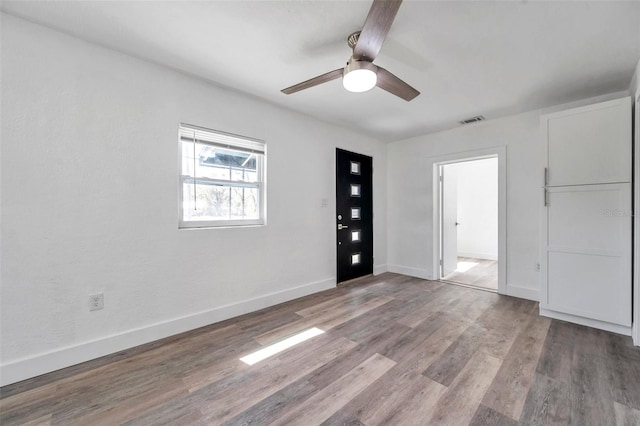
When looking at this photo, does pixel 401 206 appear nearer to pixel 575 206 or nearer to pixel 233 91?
pixel 575 206

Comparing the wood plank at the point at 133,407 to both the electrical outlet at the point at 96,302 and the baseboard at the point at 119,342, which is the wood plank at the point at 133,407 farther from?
the electrical outlet at the point at 96,302

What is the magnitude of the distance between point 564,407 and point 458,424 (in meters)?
0.73

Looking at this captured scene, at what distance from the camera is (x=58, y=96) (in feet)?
6.35

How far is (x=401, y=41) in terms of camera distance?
2.00 metres

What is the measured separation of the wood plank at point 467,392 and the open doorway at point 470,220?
263cm

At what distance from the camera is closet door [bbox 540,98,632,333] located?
97.9 inches

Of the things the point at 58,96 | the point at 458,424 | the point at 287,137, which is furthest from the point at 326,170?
the point at 458,424

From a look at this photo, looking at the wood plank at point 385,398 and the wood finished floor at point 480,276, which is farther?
the wood finished floor at point 480,276

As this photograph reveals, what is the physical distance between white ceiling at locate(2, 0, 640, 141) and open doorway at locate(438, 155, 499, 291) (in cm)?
215

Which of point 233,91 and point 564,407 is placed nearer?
point 564,407

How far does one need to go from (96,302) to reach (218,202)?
1.34 meters

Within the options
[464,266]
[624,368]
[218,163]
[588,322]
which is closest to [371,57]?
[218,163]

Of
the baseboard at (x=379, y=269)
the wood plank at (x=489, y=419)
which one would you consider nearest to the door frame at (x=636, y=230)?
the wood plank at (x=489, y=419)

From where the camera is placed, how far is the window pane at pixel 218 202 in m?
2.67
